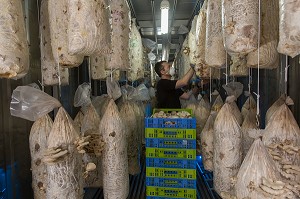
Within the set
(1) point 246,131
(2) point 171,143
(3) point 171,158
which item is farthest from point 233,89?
(3) point 171,158

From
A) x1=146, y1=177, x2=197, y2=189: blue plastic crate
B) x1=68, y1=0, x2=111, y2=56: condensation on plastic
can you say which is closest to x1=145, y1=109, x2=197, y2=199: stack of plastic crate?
x1=146, y1=177, x2=197, y2=189: blue plastic crate

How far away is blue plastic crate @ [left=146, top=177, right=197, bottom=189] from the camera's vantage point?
2834 mm

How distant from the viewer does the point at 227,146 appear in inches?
82.0

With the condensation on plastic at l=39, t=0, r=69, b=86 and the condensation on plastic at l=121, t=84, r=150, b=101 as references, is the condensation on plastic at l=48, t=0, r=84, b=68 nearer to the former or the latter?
the condensation on plastic at l=39, t=0, r=69, b=86

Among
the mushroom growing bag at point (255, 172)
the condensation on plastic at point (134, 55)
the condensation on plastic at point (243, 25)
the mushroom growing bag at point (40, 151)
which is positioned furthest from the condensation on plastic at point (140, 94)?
the mushroom growing bag at point (255, 172)

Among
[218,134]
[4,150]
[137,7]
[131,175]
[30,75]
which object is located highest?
[137,7]

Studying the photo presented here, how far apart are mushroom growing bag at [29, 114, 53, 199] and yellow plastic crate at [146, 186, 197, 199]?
4.37ft

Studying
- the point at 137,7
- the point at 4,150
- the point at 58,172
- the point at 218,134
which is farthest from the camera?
the point at 137,7

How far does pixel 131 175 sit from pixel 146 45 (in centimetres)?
331

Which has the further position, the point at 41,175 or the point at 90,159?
the point at 90,159

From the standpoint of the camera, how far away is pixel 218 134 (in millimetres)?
2143

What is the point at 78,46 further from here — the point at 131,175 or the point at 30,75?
the point at 131,175

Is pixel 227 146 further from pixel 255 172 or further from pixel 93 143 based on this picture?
pixel 93 143

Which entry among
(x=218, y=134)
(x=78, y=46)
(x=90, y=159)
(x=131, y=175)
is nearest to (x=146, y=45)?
(x=131, y=175)
